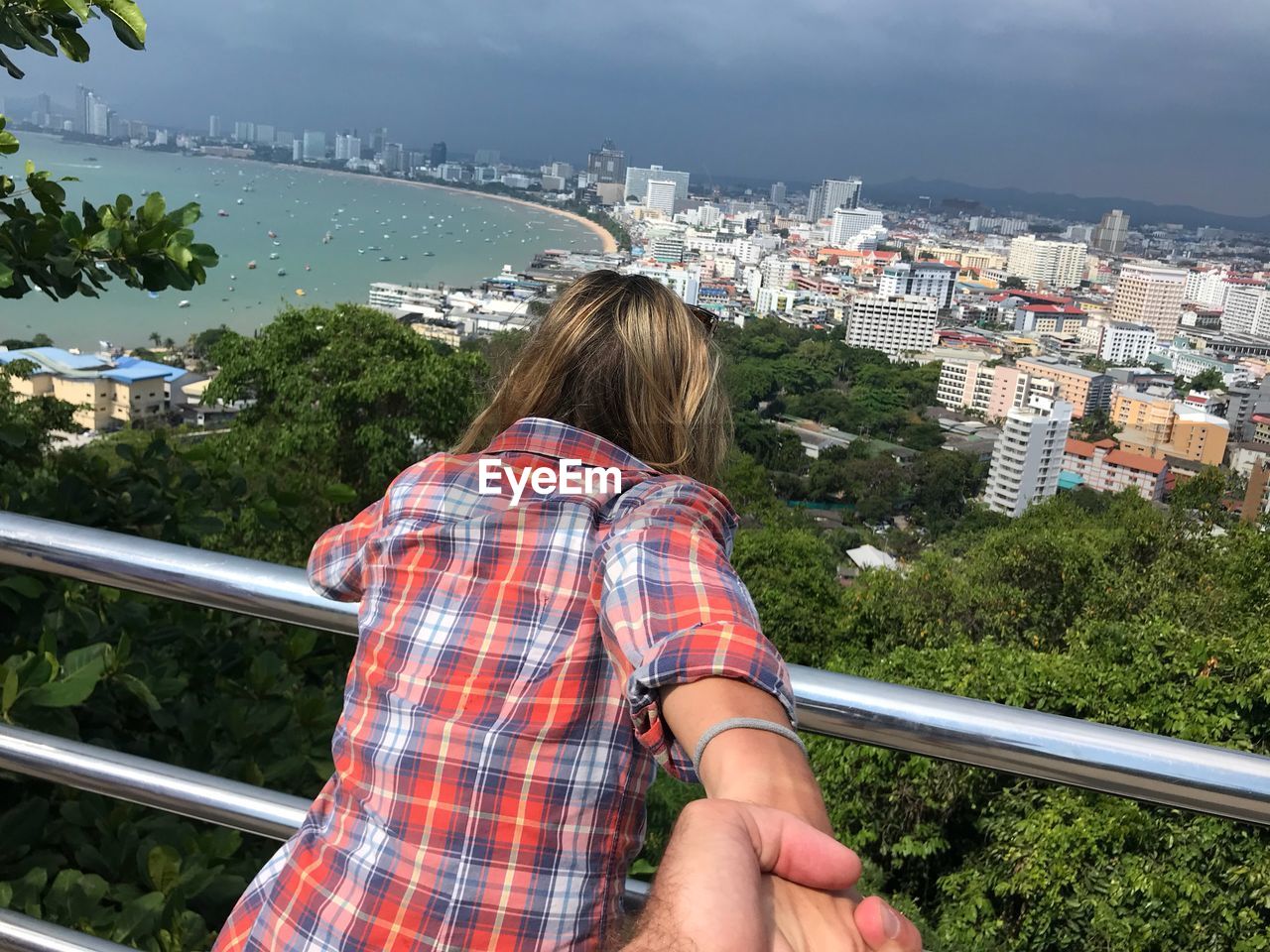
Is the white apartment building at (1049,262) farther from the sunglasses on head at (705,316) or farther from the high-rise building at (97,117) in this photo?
the sunglasses on head at (705,316)

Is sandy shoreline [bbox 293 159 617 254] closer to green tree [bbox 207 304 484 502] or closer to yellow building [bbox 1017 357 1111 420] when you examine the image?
yellow building [bbox 1017 357 1111 420]

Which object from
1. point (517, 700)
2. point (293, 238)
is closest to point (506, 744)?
point (517, 700)

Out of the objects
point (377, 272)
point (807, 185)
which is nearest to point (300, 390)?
point (377, 272)

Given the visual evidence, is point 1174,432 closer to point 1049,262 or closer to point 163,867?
point 163,867

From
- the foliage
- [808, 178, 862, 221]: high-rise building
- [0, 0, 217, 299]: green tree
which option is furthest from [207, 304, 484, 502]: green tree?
[808, 178, 862, 221]: high-rise building

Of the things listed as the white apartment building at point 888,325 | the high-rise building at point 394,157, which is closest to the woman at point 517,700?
the white apartment building at point 888,325

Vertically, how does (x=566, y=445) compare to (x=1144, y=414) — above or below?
above

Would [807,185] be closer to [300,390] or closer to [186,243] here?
[300,390]
